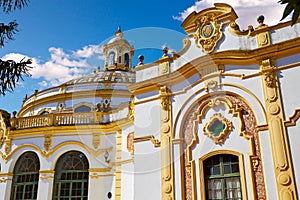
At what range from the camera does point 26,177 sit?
15.8 meters

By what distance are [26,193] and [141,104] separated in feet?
25.6

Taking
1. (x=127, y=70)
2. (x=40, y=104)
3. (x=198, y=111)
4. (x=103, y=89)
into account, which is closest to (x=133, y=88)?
(x=198, y=111)

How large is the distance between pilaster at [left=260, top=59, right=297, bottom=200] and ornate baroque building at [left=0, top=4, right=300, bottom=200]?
0.09 feet

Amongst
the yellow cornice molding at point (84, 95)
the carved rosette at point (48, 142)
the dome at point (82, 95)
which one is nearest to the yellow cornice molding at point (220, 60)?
the carved rosette at point (48, 142)

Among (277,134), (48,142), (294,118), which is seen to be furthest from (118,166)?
(294,118)

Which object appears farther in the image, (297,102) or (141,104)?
(141,104)

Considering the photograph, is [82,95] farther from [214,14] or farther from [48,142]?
[214,14]

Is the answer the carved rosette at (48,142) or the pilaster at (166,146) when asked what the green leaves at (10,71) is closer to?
the pilaster at (166,146)

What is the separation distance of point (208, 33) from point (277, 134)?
4.59 m

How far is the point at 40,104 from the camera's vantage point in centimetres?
2292

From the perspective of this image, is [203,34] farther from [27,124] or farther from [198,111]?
[27,124]

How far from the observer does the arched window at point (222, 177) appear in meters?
9.75

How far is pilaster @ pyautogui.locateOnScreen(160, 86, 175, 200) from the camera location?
35.3 ft

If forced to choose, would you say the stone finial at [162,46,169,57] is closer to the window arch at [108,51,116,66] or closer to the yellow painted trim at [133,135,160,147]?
the yellow painted trim at [133,135,160,147]
